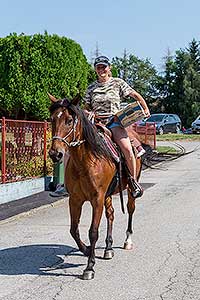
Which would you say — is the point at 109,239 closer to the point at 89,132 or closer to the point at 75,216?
the point at 75,216

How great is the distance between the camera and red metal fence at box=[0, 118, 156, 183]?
526 inches

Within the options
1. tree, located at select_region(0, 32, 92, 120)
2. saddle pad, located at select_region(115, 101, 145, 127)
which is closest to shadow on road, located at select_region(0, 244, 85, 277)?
saddle pad, located at select_region(115, 101, 145, 127)

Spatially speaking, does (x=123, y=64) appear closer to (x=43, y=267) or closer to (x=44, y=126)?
(x=44, y=126)

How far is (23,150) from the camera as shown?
14.3m

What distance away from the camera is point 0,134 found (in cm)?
1357

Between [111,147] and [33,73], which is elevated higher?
[33,73]

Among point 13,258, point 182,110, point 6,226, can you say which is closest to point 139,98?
point 13,258

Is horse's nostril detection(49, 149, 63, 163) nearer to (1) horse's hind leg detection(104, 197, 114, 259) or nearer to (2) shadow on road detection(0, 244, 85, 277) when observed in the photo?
(2) shadow on road detection(0, 244, 85, 277)

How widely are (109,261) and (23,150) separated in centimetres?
713

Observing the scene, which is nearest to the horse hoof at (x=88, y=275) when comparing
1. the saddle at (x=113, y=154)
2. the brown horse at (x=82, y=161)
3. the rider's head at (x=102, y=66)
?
the brown horse at (x=82, y=161)

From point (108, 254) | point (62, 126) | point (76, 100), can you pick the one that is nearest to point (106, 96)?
point (76, 100)

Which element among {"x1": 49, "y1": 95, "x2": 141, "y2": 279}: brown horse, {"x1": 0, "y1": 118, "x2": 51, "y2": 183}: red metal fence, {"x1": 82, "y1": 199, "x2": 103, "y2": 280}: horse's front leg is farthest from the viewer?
{"x1": 0, "y1": 118, "x2": 51, "y2": 183}: red metal fence

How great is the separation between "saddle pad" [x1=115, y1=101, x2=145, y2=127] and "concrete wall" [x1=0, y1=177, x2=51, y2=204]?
5.59 metres

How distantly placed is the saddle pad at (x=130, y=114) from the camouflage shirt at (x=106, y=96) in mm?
169
